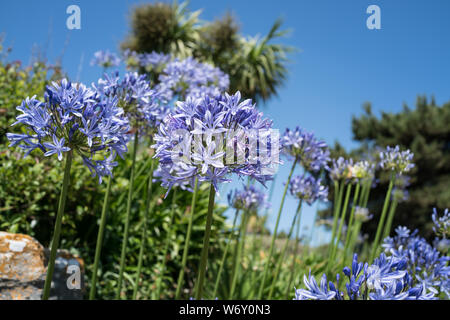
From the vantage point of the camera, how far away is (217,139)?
127 cm

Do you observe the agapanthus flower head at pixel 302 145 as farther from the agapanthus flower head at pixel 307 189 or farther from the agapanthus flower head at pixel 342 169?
the agapanthus flower head at pixel 342 169

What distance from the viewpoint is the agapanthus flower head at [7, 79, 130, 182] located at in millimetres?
1366

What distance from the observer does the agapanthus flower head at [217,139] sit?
122 centimetres

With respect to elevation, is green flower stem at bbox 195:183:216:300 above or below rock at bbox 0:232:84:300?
above

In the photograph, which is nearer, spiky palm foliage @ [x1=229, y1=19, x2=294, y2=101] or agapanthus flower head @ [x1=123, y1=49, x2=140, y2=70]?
agapanthus flower head @ [x1=123, y1=49, x2=140, y2=70]

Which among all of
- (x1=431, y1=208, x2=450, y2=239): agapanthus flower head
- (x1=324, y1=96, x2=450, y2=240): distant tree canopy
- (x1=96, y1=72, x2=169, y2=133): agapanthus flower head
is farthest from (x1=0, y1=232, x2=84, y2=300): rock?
(x1=324, y1=96, x2=450, y2=240): distant tree canopy

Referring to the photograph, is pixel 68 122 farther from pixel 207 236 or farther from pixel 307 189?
pixel 307 189

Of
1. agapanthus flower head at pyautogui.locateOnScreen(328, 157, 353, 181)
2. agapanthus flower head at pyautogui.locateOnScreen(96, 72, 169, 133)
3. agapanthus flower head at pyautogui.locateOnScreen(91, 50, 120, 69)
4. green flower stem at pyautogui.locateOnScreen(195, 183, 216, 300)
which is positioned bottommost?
green flower stem at pyautogui.locateOnScreen(195, 183, 216, 300)

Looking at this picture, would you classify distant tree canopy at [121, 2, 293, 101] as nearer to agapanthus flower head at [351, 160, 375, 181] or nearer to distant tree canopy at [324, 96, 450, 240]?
distant tree canopy at [324, 96, 450, 240]

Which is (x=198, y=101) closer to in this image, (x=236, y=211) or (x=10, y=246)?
(x=236, y=211)

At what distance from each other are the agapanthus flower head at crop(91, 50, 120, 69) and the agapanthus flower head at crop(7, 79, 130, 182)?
306 centimetres

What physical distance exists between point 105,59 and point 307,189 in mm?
2946

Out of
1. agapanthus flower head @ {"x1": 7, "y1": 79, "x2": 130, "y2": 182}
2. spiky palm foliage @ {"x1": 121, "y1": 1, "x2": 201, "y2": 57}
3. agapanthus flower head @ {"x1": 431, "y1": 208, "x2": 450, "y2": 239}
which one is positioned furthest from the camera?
spiky palm foliage @ {"x1": 121, "y1": 1, "x2": 201, "y2": 57}
